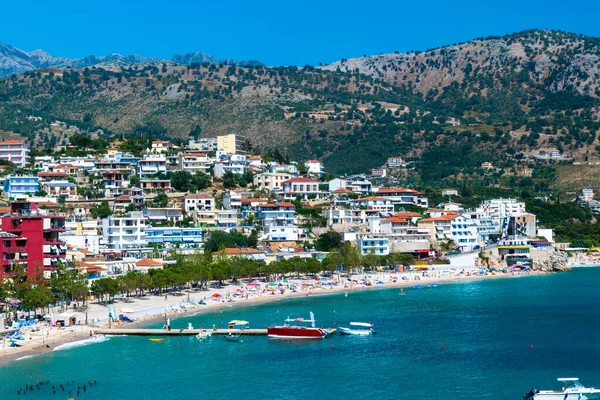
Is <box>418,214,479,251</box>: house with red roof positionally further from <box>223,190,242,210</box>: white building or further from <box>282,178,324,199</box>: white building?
<box>223,190,242,210</box>: white building

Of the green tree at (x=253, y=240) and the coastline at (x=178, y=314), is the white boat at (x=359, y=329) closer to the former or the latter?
the coastline at (x=178, y=314)

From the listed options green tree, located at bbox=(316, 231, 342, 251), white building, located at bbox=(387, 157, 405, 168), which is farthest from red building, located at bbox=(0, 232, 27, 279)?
white building, located at bbox=(387, 157, 405, 168)

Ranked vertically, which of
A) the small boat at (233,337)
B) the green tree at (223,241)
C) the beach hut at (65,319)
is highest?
the green tree at (223,241)

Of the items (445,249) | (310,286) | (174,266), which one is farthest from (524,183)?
(174,266)

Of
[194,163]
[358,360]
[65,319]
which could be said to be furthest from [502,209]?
[65,319]

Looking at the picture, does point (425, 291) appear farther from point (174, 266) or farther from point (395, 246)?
point (174, 266)

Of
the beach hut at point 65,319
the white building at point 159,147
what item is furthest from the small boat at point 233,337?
the white building at point 159,147
